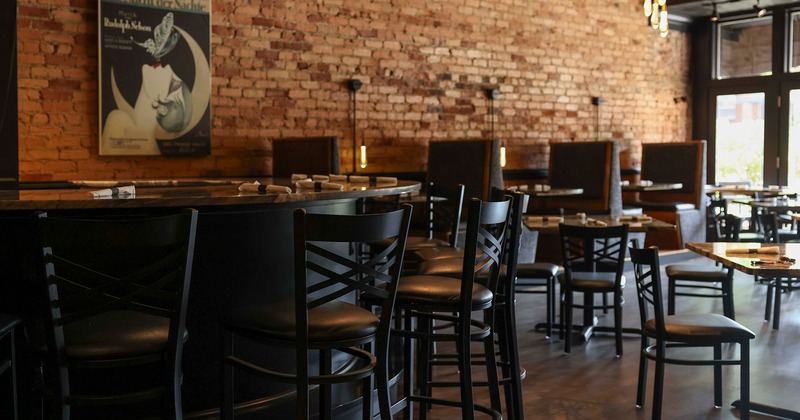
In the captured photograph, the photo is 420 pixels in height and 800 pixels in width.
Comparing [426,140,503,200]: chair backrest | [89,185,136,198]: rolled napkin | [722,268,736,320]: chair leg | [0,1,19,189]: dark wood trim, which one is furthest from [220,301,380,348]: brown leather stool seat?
[426,140,503,200]: chair backrest

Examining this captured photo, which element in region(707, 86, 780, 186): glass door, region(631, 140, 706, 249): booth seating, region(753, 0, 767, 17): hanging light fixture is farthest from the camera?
region(707, 86, 780, 186): glass door

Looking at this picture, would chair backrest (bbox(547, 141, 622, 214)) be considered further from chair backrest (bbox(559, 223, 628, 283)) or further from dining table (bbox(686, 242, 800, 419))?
dining table (bbox(686, 242, 800, 419))

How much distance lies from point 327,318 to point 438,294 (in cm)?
63

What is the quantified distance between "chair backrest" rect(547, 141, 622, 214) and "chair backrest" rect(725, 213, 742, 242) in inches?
62.0

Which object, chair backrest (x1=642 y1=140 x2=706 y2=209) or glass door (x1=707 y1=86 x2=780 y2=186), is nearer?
chair backrest (x1=642 y1=140 x2=706 y2=209)

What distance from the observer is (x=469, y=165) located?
8.34 m

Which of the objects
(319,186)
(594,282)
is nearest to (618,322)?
(594,282)

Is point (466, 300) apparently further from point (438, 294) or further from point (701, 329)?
point (701, 329)

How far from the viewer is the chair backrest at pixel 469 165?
27.0 ft

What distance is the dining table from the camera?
3.71 m

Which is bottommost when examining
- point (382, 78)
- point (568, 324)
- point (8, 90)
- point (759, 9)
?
point (568, 324)

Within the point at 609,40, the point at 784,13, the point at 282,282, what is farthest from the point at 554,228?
the point at 784,13

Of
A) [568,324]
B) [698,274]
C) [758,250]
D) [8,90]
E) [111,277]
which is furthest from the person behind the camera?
[8,90]

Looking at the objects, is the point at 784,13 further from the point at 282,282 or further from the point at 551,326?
the point at 282,282
